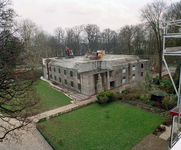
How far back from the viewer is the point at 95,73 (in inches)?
896

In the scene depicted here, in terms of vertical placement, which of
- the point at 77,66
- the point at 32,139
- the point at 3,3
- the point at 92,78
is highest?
the point at 3,3

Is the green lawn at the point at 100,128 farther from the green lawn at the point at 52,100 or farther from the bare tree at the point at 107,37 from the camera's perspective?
the bare tree at the point at 107,37

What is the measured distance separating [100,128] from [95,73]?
10.8m

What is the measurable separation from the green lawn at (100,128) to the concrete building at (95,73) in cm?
646

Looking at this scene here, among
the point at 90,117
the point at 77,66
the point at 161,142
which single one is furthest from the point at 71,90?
the point at 161,142

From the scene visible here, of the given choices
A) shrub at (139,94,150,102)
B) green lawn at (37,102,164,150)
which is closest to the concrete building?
green lawn at (37,102,164,150)

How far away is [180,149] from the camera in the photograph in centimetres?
385

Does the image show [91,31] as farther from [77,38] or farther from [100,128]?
[100,128]

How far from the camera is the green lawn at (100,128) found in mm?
11328

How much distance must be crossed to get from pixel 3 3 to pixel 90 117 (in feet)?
42.9

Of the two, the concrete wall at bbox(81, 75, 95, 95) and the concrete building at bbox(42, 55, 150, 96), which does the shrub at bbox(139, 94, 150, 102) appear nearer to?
the concrete building at bbox(42, 55, 150, 96)

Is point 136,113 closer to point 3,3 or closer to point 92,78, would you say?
point 92,78

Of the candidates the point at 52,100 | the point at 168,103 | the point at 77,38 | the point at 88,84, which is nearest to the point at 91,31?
the point at 77,38

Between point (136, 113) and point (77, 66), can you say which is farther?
point (77, 66)
